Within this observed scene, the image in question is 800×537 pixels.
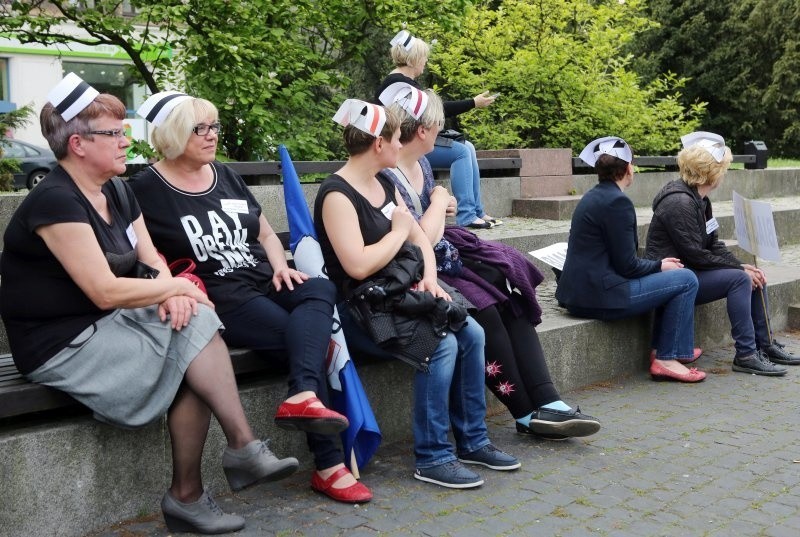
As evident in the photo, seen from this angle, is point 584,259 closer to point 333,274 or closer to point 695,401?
point 695,401

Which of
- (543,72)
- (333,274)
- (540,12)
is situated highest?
(540,12)

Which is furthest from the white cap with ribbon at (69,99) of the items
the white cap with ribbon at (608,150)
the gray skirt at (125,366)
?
the white cap with ribbon at (608,150)

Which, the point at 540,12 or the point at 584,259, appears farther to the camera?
the point at 540,12

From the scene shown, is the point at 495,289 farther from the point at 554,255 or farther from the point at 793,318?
the point at 793,318

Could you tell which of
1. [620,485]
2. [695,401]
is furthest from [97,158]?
[695,401]

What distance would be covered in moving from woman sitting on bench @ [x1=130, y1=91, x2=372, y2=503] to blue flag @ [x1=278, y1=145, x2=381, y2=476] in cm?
7

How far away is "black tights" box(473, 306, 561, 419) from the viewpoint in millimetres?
4875

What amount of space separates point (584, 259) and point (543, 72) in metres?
6.75

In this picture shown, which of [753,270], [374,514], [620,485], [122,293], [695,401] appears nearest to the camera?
[122,293]

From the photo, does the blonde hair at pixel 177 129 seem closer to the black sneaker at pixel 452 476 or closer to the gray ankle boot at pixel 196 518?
the gray ankle boot at pixel 196 518

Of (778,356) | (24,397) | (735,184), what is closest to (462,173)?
(778,356)

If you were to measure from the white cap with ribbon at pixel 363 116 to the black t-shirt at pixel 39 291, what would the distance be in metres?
1.31

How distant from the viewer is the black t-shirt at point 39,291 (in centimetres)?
353

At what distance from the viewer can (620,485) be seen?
4.32 m
